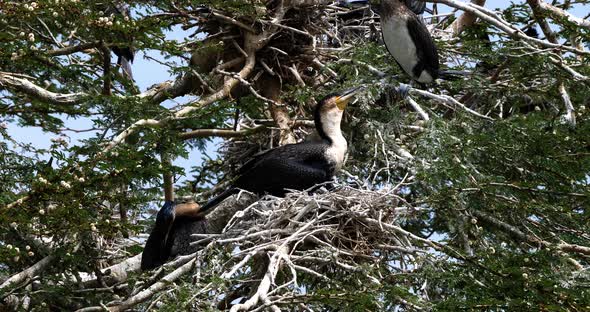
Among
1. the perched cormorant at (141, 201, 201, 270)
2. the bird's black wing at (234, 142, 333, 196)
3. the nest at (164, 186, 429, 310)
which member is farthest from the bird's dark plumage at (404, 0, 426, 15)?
the perched cormorant at (141, 201, 201, 270)

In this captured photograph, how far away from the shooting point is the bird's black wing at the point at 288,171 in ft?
23.2

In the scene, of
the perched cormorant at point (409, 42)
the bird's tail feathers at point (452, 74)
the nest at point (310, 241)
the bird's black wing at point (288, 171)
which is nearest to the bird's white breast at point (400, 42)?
the perched cormorant at point (409, 42)

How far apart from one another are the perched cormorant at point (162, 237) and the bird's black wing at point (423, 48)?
74.0 inches

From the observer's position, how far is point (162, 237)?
278 inches

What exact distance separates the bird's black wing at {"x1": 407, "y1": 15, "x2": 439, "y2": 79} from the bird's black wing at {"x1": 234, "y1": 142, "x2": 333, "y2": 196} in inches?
34.8

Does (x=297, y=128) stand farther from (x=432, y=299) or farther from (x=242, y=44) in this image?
(x=432, y=299)

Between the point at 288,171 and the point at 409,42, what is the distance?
4.05 feet

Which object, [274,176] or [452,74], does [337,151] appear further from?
[452,74]

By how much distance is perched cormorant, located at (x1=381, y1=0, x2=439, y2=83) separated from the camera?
7.38 meters

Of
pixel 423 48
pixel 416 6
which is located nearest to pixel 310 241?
pixel 423 48

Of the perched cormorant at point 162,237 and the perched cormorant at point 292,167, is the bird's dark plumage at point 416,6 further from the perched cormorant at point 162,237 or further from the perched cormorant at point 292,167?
the perched cormorant at point 162,237

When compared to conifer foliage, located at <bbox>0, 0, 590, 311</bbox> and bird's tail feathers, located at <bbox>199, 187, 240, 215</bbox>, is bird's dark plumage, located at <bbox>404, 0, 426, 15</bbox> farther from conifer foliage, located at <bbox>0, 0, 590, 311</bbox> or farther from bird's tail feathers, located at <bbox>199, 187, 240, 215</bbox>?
bird's tail feathers, located at <bbox>199, 187, 240, 215</bbox>

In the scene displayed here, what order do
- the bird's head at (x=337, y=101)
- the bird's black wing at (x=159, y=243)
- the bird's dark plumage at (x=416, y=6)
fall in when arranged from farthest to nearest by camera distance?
1. the bird's dark plumage at (x=416, y=6)
2. the bird's head at (x=337, y=101)
3. the bird's black wing at (x=159, y=243)

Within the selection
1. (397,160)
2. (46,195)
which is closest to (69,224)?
(46,195)
